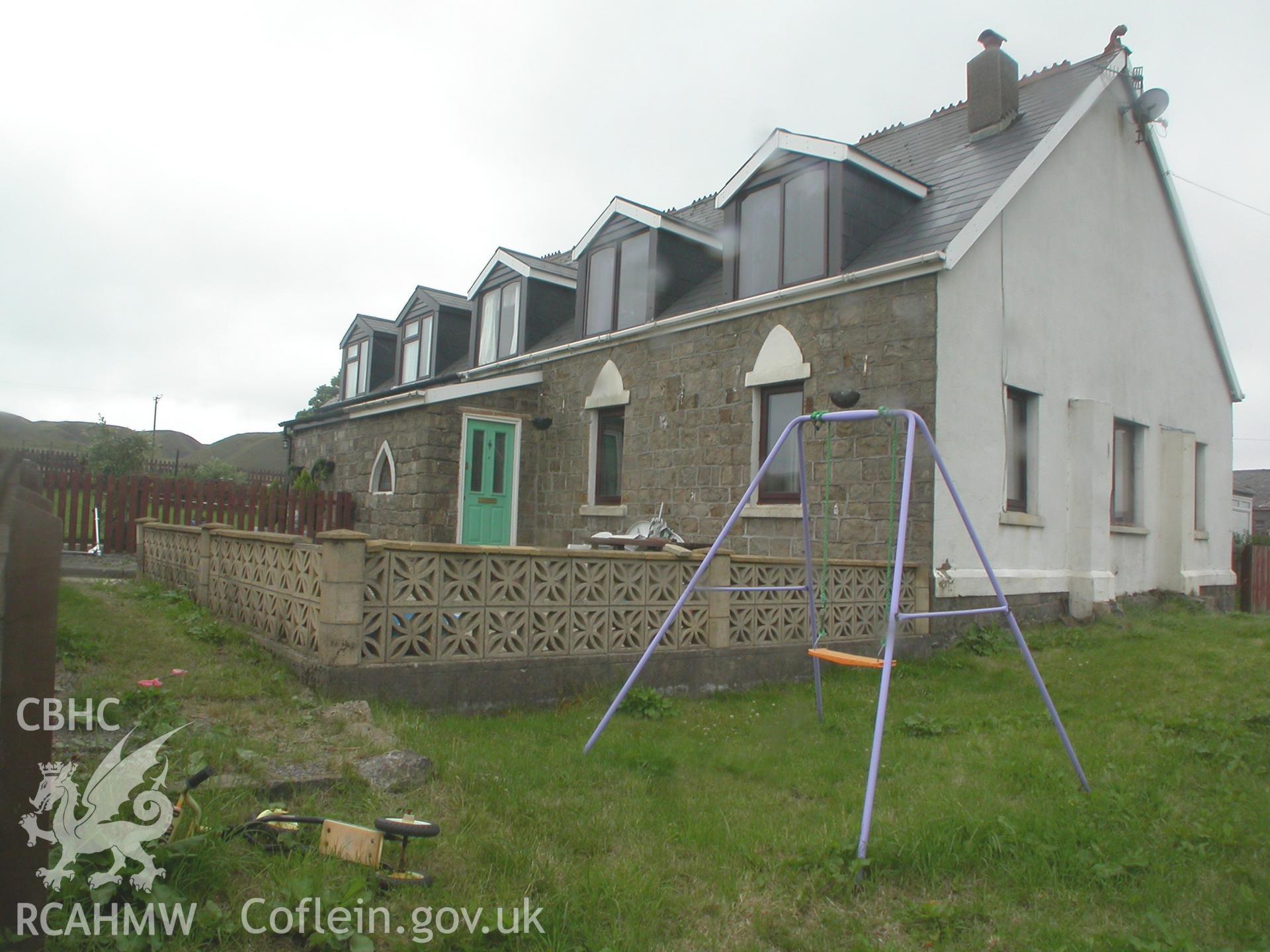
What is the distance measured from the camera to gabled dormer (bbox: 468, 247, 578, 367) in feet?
55.9

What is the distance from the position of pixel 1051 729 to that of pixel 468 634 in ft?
14.0

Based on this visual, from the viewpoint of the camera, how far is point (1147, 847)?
4.20m

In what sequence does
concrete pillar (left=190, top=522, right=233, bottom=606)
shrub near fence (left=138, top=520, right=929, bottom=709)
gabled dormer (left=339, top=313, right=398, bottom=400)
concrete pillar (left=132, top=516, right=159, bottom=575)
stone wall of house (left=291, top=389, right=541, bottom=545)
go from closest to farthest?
shrub near fence (left=138, top=520, right=929, bottom=709)
concrete pillar (left=190, top=522, right=233, bottom=606)
concrete pillar (left=132, top=516, right=159, bottom=575)
stone wall of house (left=291, top=389, right=541, bottom=545)
gabled dormer (left=339, top=313, right=398, bottom=400)

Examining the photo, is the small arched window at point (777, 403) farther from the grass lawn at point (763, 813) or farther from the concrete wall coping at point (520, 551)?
the grass lawn at point (763, 813)

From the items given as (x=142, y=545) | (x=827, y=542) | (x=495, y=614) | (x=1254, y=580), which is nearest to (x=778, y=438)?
(x=827, y=542)

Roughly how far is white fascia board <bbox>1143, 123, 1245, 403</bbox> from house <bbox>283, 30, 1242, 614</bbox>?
5 cm

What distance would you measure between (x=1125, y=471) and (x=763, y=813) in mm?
11551

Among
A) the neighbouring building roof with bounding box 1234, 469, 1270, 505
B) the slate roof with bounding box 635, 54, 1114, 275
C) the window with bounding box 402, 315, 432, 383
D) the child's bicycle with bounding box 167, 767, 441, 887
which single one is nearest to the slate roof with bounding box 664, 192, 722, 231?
the slate roof with bounding box 635, 54, 1114, 275

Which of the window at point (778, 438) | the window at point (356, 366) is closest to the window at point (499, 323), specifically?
the window at point (356, 366)

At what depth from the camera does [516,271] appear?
1739cm

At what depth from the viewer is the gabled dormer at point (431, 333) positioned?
20.1 m

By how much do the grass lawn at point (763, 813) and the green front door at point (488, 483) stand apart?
23.1 feet

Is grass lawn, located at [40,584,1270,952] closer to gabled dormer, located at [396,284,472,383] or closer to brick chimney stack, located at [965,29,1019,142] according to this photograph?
brick chimney stack, located at [965,29,1019,142]

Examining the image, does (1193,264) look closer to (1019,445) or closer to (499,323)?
(1019,445)
